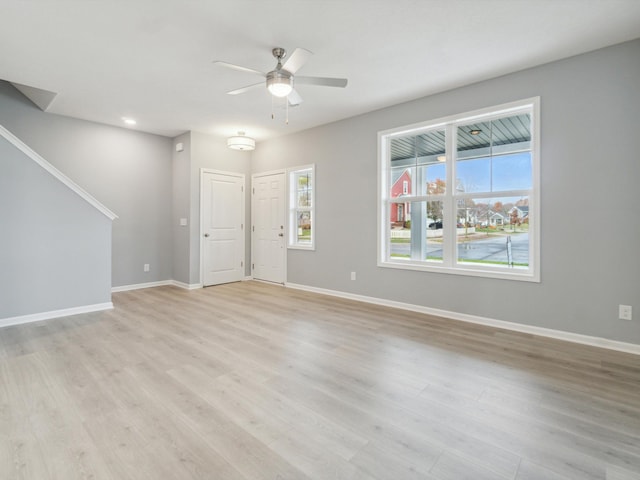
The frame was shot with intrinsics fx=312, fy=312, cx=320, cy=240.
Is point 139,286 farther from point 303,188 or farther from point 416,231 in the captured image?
point 416,231

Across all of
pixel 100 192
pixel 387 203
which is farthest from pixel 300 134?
pixel 100 192

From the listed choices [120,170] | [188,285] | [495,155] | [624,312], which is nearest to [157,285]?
[188,285]

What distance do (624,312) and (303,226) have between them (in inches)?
173

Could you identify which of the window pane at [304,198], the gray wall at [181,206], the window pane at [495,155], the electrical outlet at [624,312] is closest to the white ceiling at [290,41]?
the window pane at [495,155]

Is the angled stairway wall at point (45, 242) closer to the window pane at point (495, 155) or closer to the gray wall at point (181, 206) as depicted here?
the gray wall at point (181, 206)

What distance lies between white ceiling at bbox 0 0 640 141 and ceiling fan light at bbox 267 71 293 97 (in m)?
0.31

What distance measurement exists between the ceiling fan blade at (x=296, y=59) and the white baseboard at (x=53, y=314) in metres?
3.89

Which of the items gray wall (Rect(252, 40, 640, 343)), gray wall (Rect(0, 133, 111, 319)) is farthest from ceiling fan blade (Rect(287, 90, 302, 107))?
gray wall (Rect(0, 133, 111, 319))

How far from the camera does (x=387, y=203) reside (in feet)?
15.0

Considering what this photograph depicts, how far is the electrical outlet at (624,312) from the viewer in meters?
2.86

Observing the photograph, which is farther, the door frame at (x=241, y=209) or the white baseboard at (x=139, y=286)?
the door frame at (x=241, y=209)

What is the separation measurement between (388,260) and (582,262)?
2168 mm

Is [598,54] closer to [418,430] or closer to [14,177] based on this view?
[418,430]

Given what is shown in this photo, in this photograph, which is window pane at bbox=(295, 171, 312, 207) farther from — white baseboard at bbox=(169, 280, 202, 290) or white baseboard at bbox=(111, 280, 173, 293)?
white baseboard at bbox=(111, 280, 173, 293)
